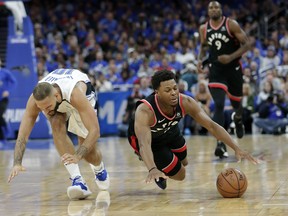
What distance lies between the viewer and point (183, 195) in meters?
7.64

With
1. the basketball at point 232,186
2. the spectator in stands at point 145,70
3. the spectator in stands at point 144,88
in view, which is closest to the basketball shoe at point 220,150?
the basketball at point 232,186

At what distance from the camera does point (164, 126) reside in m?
7.86

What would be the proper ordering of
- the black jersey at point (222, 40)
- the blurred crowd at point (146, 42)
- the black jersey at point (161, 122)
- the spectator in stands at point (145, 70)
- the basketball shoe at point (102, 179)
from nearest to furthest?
the black jersey at point (161, 122) < the basketball shoe at point (102, 179) < the black jersey at point (222, 40) < the blurred crowd at point (146, 42) < the spectator in stands at point (145, 70)

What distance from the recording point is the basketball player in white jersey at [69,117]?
279 inches

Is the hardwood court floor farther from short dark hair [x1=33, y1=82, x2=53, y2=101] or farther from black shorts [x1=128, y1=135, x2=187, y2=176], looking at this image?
short dark hair [x1=33, y1=82, x2=53, y2=101]

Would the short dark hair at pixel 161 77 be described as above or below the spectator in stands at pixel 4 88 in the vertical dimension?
above

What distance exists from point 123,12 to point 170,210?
20451 millimetres

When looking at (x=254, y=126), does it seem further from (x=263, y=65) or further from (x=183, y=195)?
(x=183, y=195)

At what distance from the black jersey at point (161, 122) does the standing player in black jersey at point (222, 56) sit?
283 centimetres

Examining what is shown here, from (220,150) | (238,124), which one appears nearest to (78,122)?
(220,150)

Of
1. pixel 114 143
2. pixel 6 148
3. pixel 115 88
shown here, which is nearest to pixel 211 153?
pixel 114 143

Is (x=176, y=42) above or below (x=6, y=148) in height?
above

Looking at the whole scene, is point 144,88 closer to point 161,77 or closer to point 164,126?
point 164,126

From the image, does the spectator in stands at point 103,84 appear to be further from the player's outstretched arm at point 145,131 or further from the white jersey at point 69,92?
the player's outstretched arm at point 145,131
